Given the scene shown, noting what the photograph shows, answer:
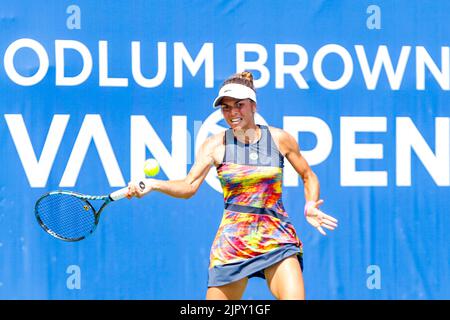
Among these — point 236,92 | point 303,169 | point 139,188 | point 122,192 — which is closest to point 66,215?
point 122,192

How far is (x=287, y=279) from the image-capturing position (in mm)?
5570

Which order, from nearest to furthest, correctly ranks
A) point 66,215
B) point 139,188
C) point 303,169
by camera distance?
point 139,188
point 303,169
point 66,215

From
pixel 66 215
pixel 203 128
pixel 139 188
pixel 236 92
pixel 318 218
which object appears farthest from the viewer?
pixel 203 128

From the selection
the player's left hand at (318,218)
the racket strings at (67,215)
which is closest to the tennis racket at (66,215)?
the racket strings at (67,215)

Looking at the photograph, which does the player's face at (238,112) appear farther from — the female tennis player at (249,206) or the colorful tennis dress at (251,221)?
the colorful tennis dress at (251,221)

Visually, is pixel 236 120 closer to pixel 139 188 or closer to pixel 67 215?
pixel 139 188

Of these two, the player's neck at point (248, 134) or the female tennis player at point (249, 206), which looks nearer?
the female tennis player at point (249, 206)

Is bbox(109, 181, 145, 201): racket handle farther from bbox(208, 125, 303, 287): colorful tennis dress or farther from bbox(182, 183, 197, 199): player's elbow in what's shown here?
bbox(208, 125, 303, 287): colorful tennis dress

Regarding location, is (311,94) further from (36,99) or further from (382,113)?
(36,99)

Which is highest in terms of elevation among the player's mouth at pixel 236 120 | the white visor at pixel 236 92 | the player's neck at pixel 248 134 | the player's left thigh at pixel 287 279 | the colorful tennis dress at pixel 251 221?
the white visor at pixel 236 92

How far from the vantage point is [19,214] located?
6.82m

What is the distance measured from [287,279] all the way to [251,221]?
39 centimetres

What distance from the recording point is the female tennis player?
5.67 m

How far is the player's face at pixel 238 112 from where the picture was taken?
5.86 meters
